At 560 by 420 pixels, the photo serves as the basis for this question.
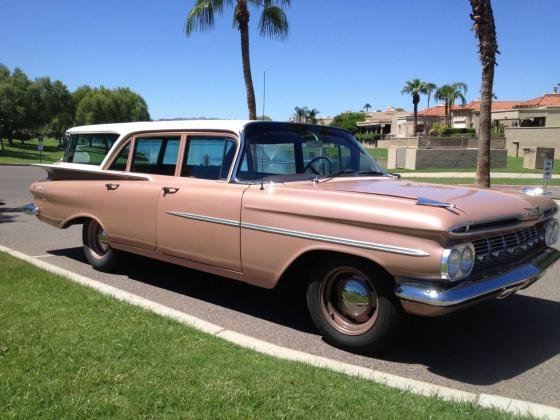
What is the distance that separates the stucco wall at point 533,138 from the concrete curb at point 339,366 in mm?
39340

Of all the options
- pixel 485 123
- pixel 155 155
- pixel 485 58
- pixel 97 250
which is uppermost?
Answer: pixel 485 58

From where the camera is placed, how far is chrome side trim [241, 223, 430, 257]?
11.7 feet

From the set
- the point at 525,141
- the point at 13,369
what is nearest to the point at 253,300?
the point at 13,369

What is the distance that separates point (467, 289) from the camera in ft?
11.7

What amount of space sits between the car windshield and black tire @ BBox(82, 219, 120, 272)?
87.3 inches

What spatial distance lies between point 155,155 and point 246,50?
1355cm

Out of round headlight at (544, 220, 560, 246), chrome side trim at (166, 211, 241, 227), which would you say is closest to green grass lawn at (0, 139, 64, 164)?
chrome side trim at (166, 211, 241, 227)

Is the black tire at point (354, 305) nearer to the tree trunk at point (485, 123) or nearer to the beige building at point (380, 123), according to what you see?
the tree trunk at point (485, 123)

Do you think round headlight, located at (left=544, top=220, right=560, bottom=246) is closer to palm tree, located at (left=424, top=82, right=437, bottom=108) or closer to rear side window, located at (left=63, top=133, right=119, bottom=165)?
rear side window, located at (left=63, top=133, right=119, bottom=165)

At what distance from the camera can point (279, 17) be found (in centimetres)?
1831

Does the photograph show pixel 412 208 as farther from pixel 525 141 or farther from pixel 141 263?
pixel 525 141

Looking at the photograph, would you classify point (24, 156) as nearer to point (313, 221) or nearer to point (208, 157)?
point (208, 157)

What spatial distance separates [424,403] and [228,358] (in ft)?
4.27

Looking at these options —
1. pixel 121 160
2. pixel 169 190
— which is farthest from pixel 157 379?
pixel 121 160
